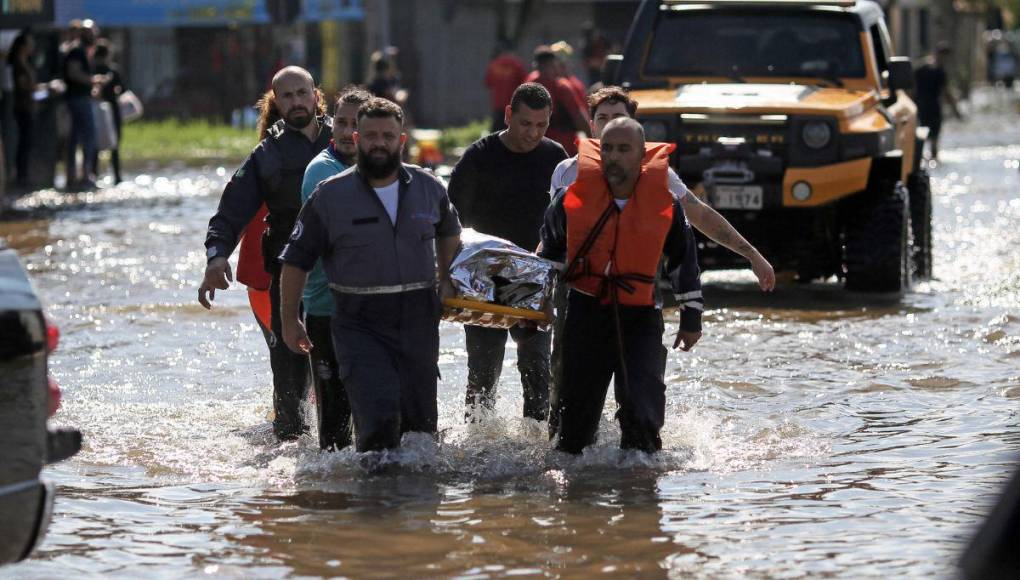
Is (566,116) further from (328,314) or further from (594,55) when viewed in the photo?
(594,55)

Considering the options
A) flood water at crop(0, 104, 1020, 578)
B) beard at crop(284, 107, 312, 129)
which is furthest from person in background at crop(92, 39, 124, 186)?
beard at crop(284, 107, 312, 129)

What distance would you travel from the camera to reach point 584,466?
7.73m

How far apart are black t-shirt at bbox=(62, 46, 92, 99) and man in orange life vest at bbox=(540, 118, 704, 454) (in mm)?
14665

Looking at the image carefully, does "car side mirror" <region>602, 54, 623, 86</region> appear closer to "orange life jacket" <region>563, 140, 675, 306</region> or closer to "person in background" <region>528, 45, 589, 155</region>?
Result: "person in background" <region>528, 45, 589, 155</region>

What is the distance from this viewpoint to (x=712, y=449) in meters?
8.12

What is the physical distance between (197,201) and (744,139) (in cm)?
1006

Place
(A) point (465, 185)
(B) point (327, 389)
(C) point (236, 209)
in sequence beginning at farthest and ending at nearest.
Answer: (A) point (465, 185) < (C) point (236, 209) < (B) point (327, 389)

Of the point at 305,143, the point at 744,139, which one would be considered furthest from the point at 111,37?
the point at 305,143

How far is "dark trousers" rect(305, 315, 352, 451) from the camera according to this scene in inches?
304

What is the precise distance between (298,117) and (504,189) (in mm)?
967

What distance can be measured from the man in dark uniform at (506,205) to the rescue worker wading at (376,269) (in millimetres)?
1144

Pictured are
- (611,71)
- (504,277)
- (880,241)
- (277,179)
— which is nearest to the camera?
(504,277)

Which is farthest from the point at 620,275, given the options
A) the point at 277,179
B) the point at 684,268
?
the point at 277,179

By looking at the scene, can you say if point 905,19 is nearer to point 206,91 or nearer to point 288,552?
point 206,91
